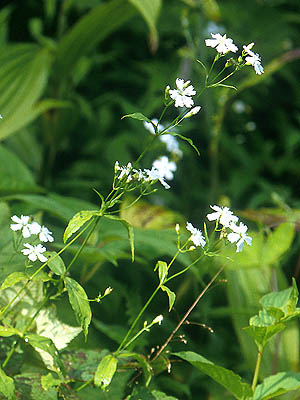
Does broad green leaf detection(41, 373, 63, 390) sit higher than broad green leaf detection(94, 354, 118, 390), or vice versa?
broad green leaf detection(94, 354, 118, 390)

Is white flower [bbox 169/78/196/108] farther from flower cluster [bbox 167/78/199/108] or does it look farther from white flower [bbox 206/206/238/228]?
white flower [bbox 206/206/238/228]

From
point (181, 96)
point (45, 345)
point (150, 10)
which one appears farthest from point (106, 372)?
point (150, 10)

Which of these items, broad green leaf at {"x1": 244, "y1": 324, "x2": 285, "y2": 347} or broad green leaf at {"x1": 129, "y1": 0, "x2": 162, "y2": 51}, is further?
broad green leaf at {"x1": 129, "y1": 0, "x2": 162, "y2": 51}

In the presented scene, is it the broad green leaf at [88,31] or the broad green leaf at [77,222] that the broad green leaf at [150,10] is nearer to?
the broad green leaf at [88,31]

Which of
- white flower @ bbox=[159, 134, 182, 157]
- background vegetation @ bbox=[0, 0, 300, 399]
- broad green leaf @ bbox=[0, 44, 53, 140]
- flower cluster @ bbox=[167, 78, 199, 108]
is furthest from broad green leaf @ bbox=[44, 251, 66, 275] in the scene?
broad green leaf @ bbox=[0, 44, 53, 140]

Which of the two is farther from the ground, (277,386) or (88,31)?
(88,31)

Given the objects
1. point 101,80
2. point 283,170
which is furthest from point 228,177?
point 101,80

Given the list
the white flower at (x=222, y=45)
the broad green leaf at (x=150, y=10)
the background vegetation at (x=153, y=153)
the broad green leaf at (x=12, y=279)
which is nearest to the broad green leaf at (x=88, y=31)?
the background vegetation at (x=153, y=153)

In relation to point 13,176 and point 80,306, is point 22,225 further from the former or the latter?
point 13,176
